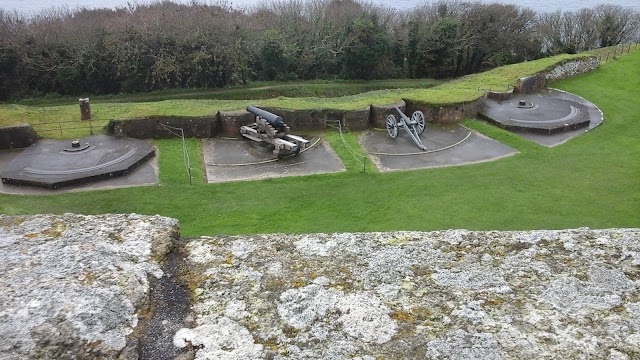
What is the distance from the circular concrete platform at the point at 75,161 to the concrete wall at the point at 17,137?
283 mm

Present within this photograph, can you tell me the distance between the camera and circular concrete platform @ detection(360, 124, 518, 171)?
47.1 ft

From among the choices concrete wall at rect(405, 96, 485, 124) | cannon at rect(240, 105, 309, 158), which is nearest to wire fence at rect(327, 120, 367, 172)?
cannon at rect(240, 105, 309, 158)

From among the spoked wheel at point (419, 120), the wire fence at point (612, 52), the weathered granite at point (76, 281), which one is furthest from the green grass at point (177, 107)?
the weathered granite at point (76, 281)

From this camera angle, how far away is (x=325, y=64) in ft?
98.2

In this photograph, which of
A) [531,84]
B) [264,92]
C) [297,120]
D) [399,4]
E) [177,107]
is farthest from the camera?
[399,4]

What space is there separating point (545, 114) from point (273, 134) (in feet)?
32.5

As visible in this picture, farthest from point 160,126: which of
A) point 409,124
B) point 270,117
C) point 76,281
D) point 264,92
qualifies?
point 76,281

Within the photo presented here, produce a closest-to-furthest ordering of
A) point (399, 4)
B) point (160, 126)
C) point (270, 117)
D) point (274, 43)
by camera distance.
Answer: point (270, 117), point (160, 126), point (274, 43), point (399, 4)

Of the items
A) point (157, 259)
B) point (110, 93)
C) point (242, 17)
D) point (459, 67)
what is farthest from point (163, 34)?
point (157, 259)

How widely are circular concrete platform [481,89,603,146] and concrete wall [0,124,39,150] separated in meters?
14.0

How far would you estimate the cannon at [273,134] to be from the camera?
14.2 meters

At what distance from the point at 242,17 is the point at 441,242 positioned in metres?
31.0

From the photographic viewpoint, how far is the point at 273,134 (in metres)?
14.6

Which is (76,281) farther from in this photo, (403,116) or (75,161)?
(403,116)
